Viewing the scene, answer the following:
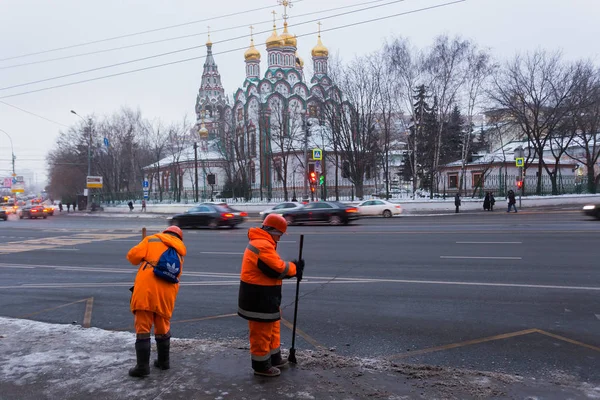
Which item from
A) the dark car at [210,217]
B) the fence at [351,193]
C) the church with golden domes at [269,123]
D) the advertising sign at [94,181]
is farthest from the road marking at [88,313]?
the advertising sign at [94,181]

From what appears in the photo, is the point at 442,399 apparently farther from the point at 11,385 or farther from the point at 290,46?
the point at 290,46

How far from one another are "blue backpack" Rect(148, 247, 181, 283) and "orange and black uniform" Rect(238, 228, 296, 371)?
0.68 m

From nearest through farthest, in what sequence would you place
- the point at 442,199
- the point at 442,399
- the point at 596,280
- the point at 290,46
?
the point at 442,399, the point at 596,280, the point at 442,199, the point at 290,46

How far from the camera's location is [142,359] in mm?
4551

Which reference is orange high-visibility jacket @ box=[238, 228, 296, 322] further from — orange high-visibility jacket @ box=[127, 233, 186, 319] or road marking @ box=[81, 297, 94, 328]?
road marking @ box=[81, 297, 94, 328]

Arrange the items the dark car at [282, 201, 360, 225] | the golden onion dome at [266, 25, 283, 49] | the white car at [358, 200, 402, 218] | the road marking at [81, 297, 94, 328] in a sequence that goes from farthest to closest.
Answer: the golden onion dome at [266, 25, 283, 49] < the white car at [358, 200, 402, 218] < the dark car at [282, 201, 360, 225] < the road marking at [81, 297, 94, 328]

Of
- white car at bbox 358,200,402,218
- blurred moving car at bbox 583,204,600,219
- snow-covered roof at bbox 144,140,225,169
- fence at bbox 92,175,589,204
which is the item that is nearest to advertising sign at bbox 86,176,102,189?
fence at bbox 92,175,589,204

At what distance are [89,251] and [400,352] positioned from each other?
1308 cm

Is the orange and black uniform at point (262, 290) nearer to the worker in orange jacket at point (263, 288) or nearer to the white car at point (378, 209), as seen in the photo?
the worker in orange jacket at point (263, 288)

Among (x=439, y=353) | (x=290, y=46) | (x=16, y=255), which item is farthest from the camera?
(x=290, y=46)

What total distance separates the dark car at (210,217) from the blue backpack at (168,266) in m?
20.3

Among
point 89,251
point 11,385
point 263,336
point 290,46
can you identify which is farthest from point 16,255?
point 290,46

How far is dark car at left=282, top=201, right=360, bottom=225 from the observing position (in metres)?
24.9

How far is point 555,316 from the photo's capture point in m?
6.58
